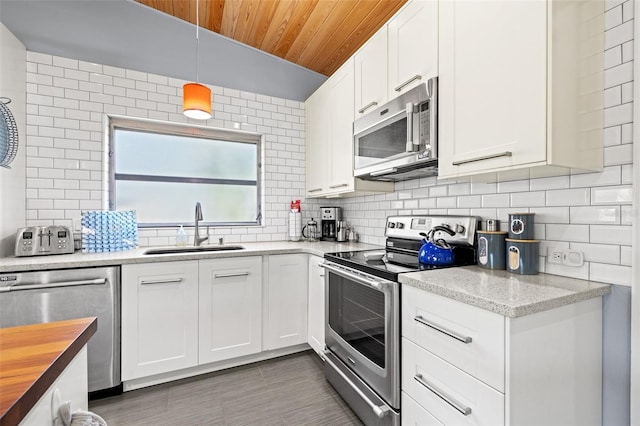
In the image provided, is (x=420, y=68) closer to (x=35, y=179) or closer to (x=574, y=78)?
(x=574, y=78)

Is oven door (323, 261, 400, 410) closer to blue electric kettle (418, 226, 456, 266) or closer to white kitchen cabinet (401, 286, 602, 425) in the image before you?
white kitchen cabinet (401, 286, 602, 425)

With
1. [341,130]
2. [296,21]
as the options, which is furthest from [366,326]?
[296,21]

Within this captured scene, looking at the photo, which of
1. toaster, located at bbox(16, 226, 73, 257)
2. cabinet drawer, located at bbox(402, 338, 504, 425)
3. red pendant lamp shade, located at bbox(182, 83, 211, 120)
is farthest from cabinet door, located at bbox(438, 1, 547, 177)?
toaster, located at bbox(16, 226, 73, 257)

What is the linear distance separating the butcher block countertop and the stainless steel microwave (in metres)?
1.59

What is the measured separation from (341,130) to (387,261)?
1244 millimetres

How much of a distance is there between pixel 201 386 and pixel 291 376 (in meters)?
0.63

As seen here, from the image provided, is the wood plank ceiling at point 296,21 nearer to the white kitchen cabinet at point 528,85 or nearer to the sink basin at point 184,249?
the white kitchen cabinet at point 528,85

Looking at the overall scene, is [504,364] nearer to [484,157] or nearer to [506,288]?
[506,288]

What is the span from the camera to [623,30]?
3.77ft

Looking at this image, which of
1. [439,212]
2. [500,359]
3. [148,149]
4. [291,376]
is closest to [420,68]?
[439,212]

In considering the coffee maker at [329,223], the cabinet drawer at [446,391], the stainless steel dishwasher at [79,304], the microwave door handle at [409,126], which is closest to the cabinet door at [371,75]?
the microwave door handle at [409,126]

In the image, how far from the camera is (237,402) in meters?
1.86

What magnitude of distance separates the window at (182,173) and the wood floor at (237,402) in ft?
4.51

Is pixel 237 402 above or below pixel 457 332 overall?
below
